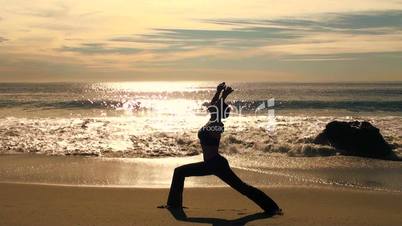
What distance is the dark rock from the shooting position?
631 inches

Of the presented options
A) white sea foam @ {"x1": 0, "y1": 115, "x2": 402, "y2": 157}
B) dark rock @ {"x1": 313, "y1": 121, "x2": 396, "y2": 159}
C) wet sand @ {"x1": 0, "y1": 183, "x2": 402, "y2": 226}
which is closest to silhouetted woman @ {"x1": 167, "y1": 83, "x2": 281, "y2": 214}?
wet sand @ {"x1": 0, "y1": 183, "x2": 402, "y2": 226}

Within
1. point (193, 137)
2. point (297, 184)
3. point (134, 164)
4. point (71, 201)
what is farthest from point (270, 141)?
point (71, 201)

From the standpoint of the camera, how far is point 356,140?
16.6 meters

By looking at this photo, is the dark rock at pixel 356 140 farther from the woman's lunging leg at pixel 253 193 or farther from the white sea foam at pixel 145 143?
the woman's lunging leg at pixel 253 193

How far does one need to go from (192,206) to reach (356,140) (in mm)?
9548

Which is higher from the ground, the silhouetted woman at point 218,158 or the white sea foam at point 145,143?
the silhouetted woman at point 218,158

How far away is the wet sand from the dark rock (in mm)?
6295

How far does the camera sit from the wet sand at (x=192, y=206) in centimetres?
718

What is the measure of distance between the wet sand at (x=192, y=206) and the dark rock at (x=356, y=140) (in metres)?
6.29

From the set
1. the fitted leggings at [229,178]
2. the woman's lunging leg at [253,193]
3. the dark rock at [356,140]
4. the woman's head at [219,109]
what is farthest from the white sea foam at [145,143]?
the woman's head at [219,109]

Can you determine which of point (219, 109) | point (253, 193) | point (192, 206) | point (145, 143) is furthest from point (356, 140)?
point (219, 109)

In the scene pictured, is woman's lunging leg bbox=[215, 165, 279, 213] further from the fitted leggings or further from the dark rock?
the dark rock

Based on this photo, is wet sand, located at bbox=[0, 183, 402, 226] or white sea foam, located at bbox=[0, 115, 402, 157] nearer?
wet sand, located at bbox=[0, 183, 402, 226]

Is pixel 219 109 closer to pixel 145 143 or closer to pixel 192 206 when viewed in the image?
pixel 192 206
